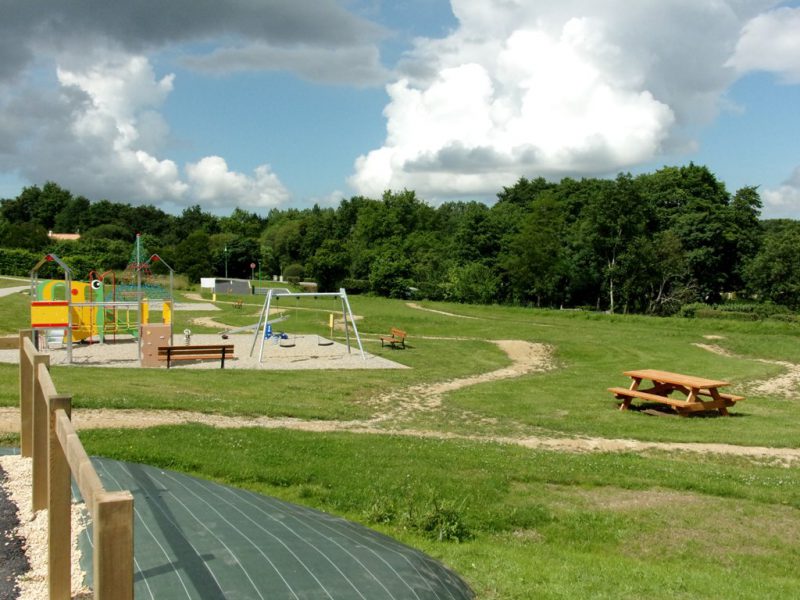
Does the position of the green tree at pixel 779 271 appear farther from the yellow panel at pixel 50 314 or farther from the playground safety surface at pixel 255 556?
the playground safety surface at pixel 255 556

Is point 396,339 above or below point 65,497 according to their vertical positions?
below

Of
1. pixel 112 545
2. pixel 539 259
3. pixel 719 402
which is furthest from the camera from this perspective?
pixel 539 259

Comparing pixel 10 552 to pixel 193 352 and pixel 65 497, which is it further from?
pixel 193 352

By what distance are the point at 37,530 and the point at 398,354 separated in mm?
21824

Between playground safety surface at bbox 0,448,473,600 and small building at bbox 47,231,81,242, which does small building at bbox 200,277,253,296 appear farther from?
playground safety surface at bbox 0,448,473,600

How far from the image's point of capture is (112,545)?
8.63ft

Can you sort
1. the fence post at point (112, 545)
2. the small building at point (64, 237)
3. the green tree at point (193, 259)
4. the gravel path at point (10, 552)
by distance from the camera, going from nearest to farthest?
the fence post at point (112, 545) → the gravel path at point (10, 552) → the green tree at point (193, 259) → the small building at point (64, 237)

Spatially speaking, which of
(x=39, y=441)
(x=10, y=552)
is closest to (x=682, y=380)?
(x=39, y=441)

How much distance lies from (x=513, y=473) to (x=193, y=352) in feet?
46.2

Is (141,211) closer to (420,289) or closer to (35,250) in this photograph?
(35,250)

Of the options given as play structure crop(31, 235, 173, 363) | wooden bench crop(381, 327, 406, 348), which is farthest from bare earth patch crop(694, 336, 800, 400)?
play structure crop(31, 235, 173, 363)

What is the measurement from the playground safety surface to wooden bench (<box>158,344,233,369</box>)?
15045 mm

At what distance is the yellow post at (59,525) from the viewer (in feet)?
13.0

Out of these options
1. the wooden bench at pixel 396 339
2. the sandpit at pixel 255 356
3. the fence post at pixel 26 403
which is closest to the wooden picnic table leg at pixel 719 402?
the sandpit at pixel 255 356
